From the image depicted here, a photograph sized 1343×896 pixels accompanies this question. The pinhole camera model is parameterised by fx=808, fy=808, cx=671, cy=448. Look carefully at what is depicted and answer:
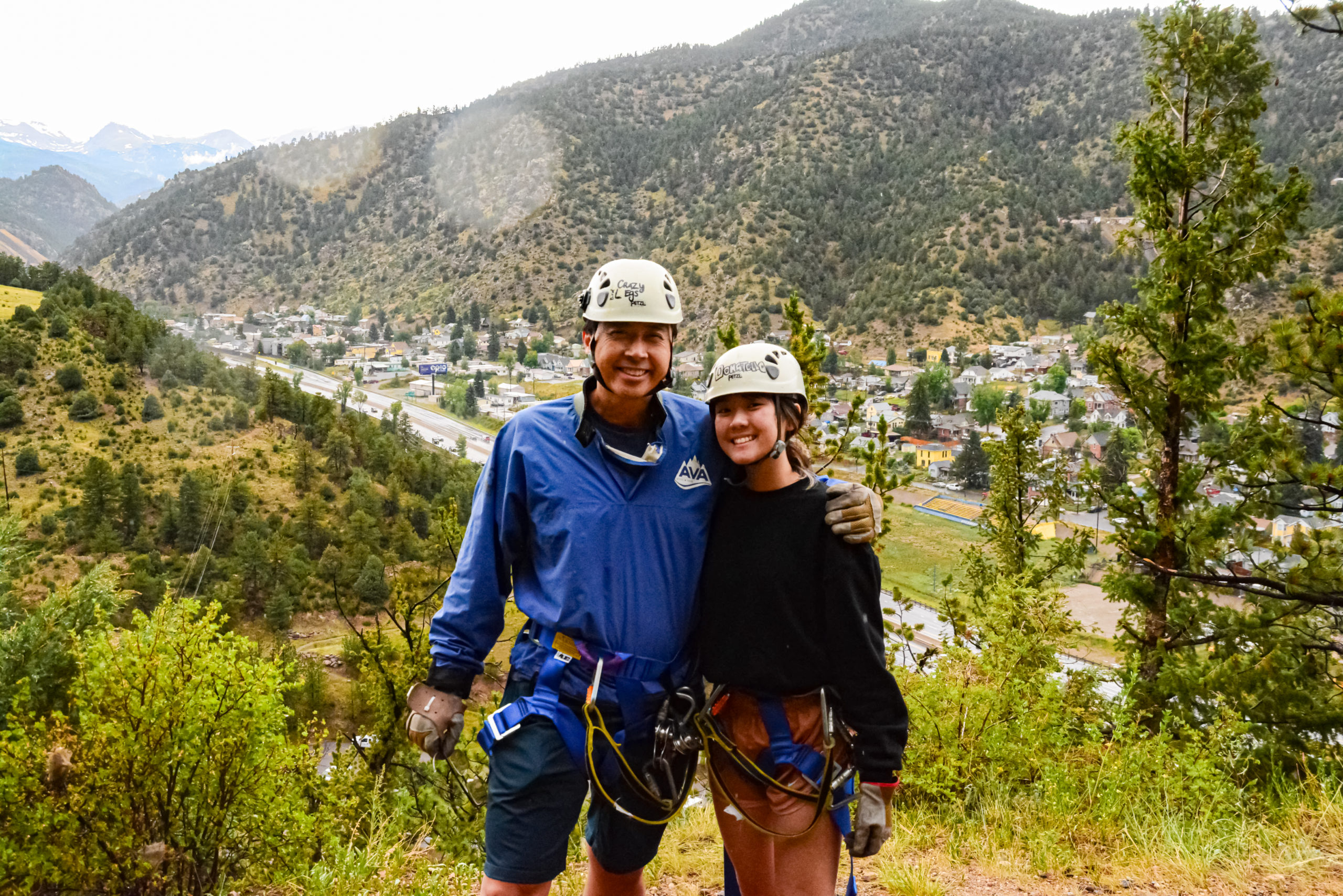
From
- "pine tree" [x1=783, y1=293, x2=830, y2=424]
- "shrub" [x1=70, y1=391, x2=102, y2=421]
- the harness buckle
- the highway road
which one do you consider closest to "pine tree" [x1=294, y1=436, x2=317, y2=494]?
"shrub" [x1=70, y1=391, x2=102, y2=421]

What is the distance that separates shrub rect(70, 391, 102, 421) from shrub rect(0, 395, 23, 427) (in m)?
2.50

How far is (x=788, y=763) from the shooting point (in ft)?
6.65

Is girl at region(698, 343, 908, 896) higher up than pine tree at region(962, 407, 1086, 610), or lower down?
higher up

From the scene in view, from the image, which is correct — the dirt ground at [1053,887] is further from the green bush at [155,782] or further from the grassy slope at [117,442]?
the grassy slope at [117,442]

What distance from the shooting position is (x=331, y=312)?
417 feet

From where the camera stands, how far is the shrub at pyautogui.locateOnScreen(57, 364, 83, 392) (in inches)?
1832

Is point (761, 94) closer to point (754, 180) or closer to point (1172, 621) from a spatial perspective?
point (754, 180)

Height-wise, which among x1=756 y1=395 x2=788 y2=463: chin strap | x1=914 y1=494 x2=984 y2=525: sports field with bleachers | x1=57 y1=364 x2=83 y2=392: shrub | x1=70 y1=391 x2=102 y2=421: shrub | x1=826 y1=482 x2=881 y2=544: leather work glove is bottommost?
x1=914 y1=494 x2=984 y2=525: sports field with bleachers

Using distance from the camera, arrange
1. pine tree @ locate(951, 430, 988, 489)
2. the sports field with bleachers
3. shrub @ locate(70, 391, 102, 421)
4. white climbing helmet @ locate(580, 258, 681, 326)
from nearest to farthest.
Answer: white climbing helmet @ locate(580, 258, 681, 326)
shrub @ locate(70, 391, 102, 421)
the sports field with bleachers
pine tree @ locate(951, 430, 988, 489)

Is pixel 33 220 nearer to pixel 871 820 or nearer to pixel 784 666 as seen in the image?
pixel 784 666

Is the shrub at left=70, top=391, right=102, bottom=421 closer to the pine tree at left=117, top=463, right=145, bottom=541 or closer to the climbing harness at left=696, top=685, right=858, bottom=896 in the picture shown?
the pine tree at left=117, top=463, right=145, bottom=541

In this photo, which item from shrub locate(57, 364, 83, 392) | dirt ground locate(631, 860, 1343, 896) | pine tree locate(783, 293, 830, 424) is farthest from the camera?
shrub locate(57, 364, 83, 392)

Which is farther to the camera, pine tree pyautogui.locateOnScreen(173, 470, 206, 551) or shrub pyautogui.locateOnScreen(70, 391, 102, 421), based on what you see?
shrub pyautogui.locateOnScreen(70, 391, 102, 421)

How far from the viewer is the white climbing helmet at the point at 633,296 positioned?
2.17 metres
